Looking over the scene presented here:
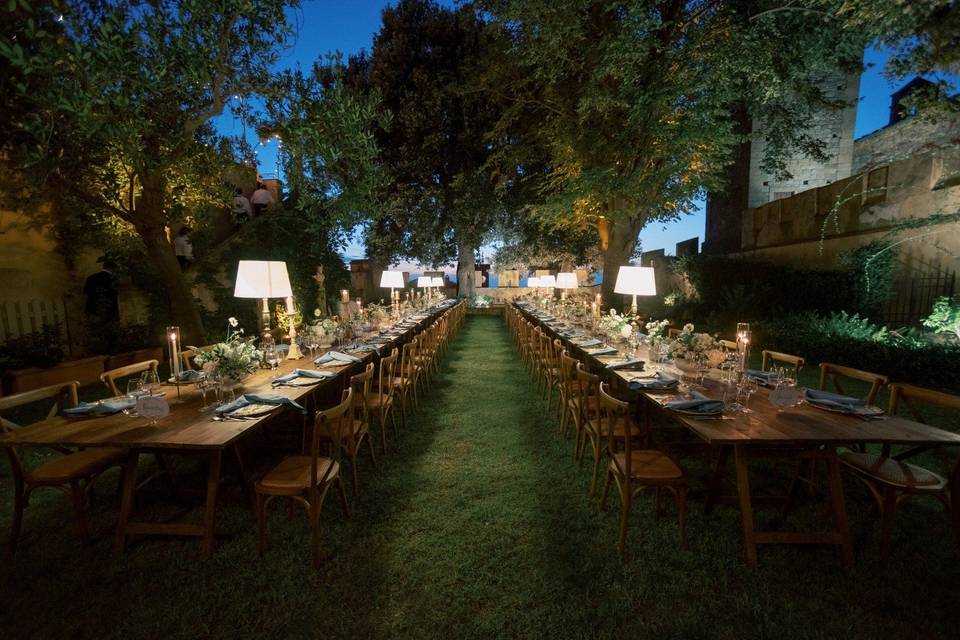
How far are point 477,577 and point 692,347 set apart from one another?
8.63 feet

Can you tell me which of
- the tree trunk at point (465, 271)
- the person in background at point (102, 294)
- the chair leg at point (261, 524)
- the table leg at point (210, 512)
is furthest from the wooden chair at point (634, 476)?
the tree trunk at point (465, 271)

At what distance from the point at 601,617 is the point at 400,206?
14.0 metres

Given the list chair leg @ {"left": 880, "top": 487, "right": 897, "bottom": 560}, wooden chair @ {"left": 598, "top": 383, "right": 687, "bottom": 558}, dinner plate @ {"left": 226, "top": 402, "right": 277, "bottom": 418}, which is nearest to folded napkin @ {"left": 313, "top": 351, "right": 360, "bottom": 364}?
dinner plate @ {"left": 226, "top": 402, "right": 277, "bottom": 418}

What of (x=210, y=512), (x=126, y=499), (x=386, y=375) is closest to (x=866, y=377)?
(x=386, y=375)

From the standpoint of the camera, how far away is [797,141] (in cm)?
1111

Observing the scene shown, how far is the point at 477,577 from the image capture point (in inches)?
91.5

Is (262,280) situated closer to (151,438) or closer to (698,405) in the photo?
(151,438)

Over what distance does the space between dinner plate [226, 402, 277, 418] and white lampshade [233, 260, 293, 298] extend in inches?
45.7

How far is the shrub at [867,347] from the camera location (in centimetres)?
547

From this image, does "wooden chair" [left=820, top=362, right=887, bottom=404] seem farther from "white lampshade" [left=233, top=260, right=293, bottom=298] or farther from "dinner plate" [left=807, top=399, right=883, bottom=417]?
"white lampshade" [left=233, top=260, right=293, bottom=298]

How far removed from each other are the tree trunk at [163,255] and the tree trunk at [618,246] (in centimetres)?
848

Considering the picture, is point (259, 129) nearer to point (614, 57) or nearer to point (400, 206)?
point (614, 57)

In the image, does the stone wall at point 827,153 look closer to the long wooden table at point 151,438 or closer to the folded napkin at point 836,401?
the folded napkin at point 836,401

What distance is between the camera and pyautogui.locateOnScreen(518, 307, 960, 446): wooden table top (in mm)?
2154
